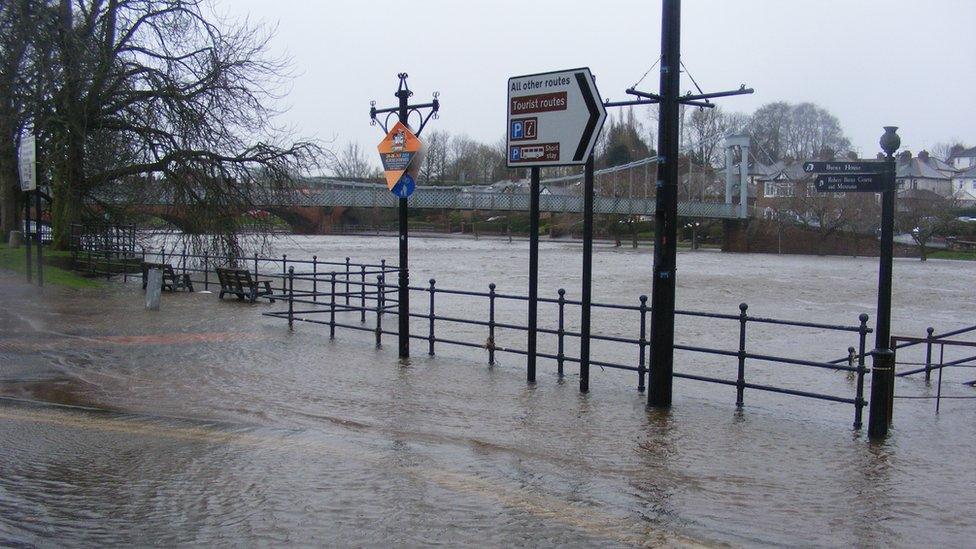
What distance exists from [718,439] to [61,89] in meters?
22.3

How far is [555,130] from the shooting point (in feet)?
33.3

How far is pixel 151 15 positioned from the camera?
25.8 metres

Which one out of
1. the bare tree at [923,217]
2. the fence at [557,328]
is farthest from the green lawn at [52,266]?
the bare tree at [923,217]

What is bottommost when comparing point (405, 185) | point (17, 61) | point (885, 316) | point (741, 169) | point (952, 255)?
point (952, 255)

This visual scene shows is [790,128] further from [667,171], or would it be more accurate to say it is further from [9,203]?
[667,171]

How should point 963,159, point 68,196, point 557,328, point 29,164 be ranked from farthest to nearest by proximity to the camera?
1. point 963,159
2. point 68,196
3. point 29,164
4. point 557,328

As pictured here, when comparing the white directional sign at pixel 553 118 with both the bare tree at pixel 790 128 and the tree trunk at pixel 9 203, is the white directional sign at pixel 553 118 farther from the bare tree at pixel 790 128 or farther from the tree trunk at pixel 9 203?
the bare tree at pixel 790 128

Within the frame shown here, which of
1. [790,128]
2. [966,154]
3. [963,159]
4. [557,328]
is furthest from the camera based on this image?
[963,159]

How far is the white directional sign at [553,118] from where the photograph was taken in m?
9.84

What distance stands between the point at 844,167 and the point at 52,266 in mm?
24148

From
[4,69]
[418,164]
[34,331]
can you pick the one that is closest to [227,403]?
[418,164]

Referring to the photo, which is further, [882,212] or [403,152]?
[403,152]

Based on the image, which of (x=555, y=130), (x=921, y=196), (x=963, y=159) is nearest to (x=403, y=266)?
(x=555, y=130)

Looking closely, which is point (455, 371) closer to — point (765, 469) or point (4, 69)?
point (765, 469)
